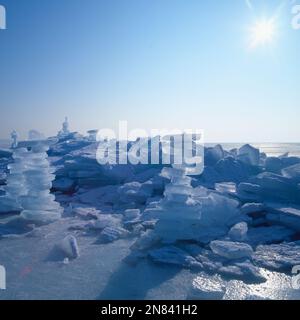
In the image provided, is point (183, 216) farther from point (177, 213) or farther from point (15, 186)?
point (15, 186)

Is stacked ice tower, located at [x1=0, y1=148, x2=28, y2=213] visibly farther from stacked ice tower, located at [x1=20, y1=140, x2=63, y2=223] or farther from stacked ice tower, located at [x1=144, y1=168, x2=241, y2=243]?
stacked ice tower, located at [x1=144, y1=168, x2=241, y2=243]

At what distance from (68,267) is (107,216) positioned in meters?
3.34

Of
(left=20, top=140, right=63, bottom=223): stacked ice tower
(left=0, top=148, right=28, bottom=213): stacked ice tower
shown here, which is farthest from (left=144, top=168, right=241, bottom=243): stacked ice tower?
(left=0, top=148, right=28, bottom=213): stacked ice tower

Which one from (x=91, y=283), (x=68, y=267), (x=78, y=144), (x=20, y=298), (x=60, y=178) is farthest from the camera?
(x=78, y=144)

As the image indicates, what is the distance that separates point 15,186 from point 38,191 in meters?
1.11

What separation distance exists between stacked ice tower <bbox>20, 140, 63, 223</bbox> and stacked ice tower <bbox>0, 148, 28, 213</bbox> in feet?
0.64

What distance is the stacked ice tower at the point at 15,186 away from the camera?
10.5 m

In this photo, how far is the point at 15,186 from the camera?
10680 mm

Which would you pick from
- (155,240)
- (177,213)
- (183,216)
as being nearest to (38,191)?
(155,240)

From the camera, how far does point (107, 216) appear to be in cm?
992

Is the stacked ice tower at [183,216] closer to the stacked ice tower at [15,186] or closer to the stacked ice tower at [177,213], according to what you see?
the stacked ice tower at [177,213]

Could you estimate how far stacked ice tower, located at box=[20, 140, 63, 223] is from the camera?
9.70 meters
